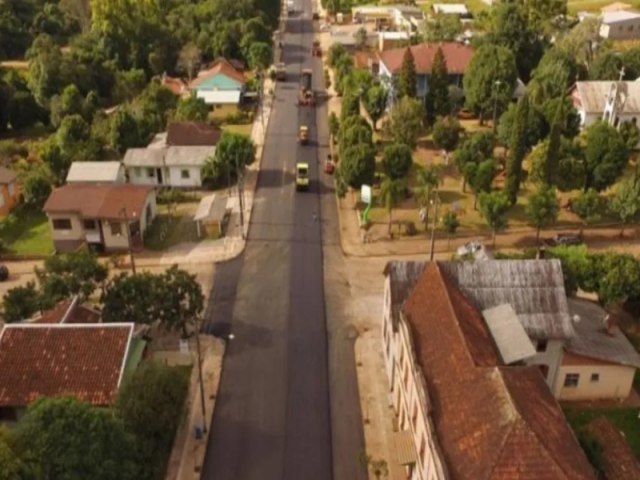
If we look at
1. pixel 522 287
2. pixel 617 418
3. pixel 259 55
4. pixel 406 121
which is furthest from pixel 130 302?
pixel 259 55

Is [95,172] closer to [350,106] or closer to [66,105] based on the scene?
[66,105]

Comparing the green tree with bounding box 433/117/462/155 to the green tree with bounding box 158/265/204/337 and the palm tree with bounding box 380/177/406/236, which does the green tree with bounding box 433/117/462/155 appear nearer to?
the palm tree with bounding box 380/177/406/236

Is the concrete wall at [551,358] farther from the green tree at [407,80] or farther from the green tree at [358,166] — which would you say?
the green tree at [407,80]

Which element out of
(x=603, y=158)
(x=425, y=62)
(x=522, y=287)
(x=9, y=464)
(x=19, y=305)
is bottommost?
(x=19, y=305)

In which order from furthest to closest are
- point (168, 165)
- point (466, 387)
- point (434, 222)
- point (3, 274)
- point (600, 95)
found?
point (600, 95)
point (168, 165)
point (434, 222)
point (3, 274)
point (466, 387)

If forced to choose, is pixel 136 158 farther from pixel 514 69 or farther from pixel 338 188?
pixel 514 69

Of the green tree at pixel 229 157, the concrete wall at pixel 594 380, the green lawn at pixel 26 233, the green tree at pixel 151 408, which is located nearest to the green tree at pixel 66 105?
the green lawn at pixel 26 233

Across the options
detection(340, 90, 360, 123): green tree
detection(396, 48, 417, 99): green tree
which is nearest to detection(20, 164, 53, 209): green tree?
detection(340, 90, 360, 123): green tree
